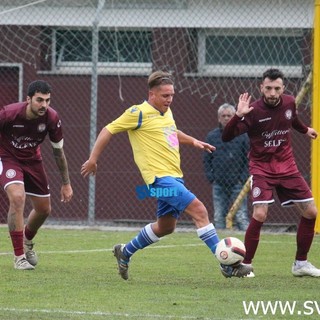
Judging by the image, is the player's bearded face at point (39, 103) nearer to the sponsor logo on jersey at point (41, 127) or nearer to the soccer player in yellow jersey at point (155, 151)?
the sponsor logo on jersey at point (41, 127)

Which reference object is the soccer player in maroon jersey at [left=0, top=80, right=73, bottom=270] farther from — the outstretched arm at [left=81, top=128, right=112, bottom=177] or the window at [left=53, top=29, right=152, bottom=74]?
the window at [left=53, top=29, right=152, bottom=74]

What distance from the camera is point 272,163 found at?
33.6ft

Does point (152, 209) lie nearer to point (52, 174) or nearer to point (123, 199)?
point (123, 199)

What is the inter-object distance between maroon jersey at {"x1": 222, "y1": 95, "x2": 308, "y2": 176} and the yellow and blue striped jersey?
676 millimetres

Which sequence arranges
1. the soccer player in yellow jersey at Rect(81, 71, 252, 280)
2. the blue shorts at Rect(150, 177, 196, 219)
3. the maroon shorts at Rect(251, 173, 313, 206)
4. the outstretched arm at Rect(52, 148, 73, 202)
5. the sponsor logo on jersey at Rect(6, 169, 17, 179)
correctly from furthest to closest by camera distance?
1. the outstretched arm at Rect(52, 148, 73, 202)
2. the sponsor logo on jersey at Rect(6, 169, 17, 179)
3. the maroon shorts at Rect(251, 173, 313, 206)
4. the soccer player in yellow jersey at Rect(81, 71, 252, 280)
5. the blue shorts at Rect(150, 177, 196, 219)

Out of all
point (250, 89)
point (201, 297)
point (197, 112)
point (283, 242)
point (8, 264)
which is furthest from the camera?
point (197, 112)

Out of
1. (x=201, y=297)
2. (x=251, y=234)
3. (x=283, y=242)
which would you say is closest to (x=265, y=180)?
(x=251, y=234)

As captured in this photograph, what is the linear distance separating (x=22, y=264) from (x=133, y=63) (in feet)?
25.1

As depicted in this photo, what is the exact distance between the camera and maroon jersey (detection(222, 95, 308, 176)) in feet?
33.5

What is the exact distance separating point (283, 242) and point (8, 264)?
443 centimetres

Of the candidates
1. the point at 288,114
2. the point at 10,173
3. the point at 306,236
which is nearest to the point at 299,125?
the point at 288,114

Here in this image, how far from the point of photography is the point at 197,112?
17656 mm

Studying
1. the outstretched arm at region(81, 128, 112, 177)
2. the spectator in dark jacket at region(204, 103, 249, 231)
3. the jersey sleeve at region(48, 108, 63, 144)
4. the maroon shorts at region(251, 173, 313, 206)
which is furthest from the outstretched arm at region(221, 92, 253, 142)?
the spectator in dark jacket at region(204, 103, 249, 231)

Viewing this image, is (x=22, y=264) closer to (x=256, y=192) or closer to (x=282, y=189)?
(x=256, y=192)
